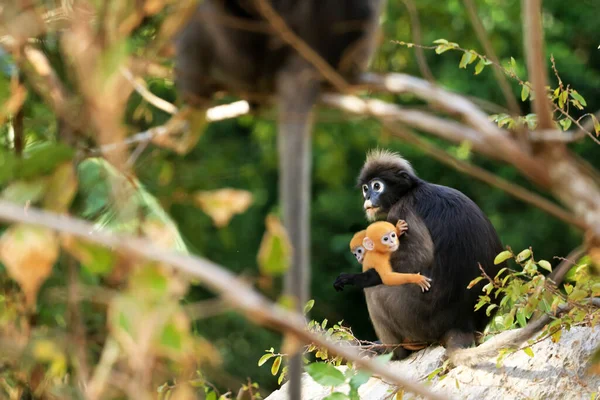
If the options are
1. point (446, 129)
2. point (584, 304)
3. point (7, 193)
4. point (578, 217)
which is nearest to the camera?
point (578, 217)

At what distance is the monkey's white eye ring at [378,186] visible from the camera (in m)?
5.35

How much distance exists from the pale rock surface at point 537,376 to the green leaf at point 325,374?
123 centimetres

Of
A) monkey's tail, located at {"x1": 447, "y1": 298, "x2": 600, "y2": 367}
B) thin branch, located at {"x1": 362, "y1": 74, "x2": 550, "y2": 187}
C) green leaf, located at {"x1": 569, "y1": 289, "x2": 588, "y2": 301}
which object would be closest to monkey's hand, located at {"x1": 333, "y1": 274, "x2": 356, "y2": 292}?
monkey's tail, located at {"x1": 447, "y1": 298, "x2": 600, "y2": 367}

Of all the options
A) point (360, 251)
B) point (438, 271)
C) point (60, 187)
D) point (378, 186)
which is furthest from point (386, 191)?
point (60, 187)

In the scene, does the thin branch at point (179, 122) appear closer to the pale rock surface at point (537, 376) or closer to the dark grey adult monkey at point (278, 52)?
the dark grey adult monkey at point (278, 52)

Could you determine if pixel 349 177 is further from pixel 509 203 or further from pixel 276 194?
pixel 509 203

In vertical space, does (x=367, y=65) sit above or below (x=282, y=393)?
above

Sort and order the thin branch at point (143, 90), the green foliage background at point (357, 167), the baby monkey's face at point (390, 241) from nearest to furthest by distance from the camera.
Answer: the thin branch at point (143, 90)
the baby monkey's face at point (390, 241)
the green foliage background at point (357, 167)

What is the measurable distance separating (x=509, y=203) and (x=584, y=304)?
30.0 feet

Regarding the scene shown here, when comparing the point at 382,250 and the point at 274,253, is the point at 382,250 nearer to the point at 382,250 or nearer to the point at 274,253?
the point at 382,250

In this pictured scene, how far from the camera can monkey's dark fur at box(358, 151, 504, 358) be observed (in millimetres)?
4902

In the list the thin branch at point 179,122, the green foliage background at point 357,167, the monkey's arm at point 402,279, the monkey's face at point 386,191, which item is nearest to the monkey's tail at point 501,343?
the monkey's arm at point 402,279

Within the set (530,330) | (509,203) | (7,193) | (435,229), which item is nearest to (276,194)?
(509,203)

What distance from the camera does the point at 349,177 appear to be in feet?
41.9
